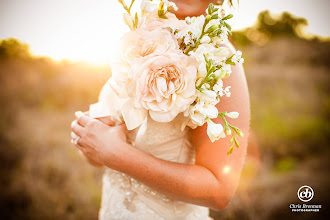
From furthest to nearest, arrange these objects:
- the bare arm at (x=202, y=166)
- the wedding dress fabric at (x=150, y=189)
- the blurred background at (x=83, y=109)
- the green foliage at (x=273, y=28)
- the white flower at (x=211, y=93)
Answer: the green foliage at (x=273, y=28), the blurred background at (x=83, y=109), the wedding dress fabric at (x=150, y=189), the bare arm at (x=202, y=166), the white flower at (x=211, y=93)

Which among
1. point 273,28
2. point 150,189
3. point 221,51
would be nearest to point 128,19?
point 221,51

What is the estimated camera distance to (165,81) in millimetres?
999

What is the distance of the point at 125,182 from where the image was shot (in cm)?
158

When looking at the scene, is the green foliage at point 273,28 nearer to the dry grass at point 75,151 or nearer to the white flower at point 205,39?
the dry grass at point 75,151

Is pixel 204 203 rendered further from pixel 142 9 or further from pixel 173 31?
pixel 142 9

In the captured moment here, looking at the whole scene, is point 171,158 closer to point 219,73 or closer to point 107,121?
point 107,121

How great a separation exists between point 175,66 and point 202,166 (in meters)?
0.54

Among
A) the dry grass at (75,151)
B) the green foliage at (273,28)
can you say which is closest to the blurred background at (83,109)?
the dry grass at (75,151)

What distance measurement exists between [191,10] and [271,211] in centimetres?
423

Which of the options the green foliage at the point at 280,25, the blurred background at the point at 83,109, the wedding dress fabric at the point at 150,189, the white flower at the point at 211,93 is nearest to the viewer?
the white flower at the point at 211,93

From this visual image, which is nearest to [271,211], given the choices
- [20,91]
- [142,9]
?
[142,9]

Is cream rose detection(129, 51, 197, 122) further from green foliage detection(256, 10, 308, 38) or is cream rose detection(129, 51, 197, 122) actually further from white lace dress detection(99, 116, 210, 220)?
green foliage detection(256, 10, 308, 38)

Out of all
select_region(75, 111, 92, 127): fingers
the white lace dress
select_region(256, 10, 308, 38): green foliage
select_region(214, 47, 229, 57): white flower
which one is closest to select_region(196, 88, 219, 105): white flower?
select_region(214, 47, 229, 57): white flower

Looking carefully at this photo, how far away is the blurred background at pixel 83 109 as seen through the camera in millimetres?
3791
